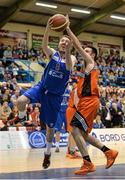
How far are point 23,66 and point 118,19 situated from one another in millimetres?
8904

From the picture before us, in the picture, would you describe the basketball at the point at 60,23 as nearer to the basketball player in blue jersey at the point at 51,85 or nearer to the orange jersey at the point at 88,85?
the basketball player in blue jersey at the point at 51,85

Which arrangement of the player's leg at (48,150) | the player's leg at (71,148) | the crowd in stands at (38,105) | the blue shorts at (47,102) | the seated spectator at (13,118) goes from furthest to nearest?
1. the crowd in stands at (38,105)
2. the seated spectator at (13,118)
3. the player's leg at (71,148)
4. the player's leg at (48,150)
5. the blue shorts at (47,102)

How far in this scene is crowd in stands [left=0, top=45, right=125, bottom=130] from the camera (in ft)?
46.5

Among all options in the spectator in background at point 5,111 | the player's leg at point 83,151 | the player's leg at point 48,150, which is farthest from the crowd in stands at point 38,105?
the player's leg at point 83,151

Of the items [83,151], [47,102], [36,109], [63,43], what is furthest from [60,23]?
[36,109]

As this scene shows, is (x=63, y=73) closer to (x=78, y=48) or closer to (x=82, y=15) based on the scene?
(x=78, y=48)

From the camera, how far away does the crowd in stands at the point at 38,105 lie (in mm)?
14172

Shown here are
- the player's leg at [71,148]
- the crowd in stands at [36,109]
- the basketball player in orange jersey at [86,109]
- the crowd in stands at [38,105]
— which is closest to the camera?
the basketball player in orange jersey at [86,109]

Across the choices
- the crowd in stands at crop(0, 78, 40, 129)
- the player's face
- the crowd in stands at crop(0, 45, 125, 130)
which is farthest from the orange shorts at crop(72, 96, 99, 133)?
the crowd in stands at crop(0, 78, 40, 129)

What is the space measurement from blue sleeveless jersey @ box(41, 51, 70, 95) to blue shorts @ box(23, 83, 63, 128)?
94 mm

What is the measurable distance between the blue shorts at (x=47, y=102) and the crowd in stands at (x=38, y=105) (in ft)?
2.96

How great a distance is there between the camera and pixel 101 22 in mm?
A: 29812

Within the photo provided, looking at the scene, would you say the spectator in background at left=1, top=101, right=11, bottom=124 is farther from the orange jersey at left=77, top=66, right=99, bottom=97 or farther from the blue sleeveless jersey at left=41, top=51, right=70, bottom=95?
the orange jersey at left=77, top=66, right=99, bottom=97

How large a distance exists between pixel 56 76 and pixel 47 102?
435mm
